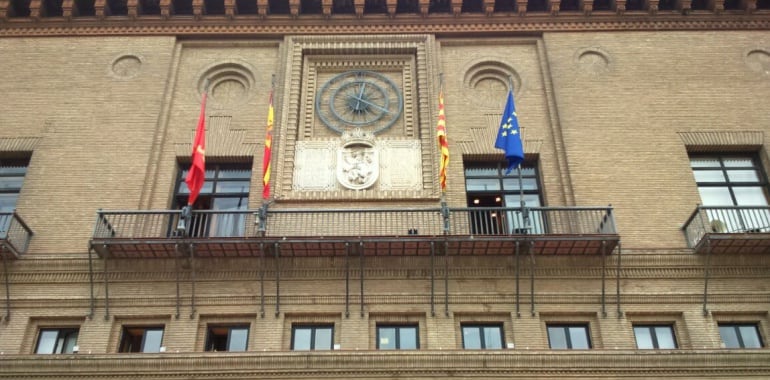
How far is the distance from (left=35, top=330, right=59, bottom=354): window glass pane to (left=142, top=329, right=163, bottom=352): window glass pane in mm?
1782

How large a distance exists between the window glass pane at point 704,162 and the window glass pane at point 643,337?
4.67 metres

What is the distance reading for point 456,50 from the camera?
63.1 ft

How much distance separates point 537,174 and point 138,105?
9722 millimetres

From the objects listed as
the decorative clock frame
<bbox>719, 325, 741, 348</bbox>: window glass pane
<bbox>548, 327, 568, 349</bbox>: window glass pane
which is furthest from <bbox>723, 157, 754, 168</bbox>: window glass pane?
the decorative clock frame

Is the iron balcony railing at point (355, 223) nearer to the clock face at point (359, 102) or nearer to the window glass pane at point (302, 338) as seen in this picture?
the window glass pane at point (302, 338)

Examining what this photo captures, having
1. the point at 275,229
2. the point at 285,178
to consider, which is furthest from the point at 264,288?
the point at 285,178

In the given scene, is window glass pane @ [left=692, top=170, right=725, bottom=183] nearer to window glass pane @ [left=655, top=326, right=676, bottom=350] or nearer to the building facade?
the building facade

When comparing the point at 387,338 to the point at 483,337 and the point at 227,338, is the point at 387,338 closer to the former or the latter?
the point at 483,337

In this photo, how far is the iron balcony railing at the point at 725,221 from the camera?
49.0 ft

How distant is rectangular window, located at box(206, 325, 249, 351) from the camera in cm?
1452

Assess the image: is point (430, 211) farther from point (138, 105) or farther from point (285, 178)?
point (138, 105)

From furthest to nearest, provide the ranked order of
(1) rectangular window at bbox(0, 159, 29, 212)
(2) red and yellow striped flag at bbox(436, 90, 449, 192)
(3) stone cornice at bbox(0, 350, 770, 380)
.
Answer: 1. (1) rectangular window at bbox(0, 159, 29, 212)
2. (2) red and yellow striped flag at bbox(436, 90, 449, 192)
3. (3) stone cornice at bbox(0, 350, 770, 380)

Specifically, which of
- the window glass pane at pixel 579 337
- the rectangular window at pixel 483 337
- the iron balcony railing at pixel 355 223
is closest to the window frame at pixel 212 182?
the iron balcony railing at pixel 355 223

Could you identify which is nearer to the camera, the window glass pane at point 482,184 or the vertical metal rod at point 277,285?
the vertical metal rod at point 277,285
